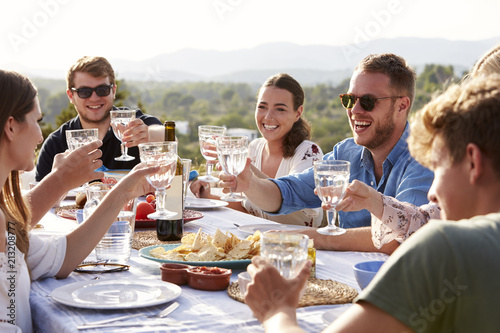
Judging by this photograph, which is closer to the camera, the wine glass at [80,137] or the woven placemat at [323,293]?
the woven placemat at [323,293]

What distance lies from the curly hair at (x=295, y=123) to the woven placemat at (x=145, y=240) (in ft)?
6.84

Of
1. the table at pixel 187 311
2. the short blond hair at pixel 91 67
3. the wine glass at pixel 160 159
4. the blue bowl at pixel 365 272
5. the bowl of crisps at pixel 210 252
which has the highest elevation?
the short blond hair at pixel 91 67

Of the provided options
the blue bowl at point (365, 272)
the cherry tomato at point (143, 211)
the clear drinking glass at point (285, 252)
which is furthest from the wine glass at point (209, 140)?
the clear drinking glass at point (285, 252)

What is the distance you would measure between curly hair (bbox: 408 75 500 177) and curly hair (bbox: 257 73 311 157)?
3.63 metres

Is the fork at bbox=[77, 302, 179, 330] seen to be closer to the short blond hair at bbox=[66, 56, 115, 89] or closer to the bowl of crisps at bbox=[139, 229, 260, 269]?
the bowl of crisps at bbox=[139, 229, 260, 269]

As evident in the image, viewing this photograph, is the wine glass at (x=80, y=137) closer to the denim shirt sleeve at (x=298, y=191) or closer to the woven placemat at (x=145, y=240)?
the woven placemat at (x=145, y=240)

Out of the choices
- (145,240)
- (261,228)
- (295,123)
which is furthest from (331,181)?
(295,123)

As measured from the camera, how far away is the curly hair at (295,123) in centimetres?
509

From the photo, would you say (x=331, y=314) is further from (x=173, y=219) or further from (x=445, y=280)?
(x=173, y=219)

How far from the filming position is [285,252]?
1646 millimetres

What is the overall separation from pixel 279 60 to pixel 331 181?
8774 cm

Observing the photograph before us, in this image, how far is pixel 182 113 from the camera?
42.7 metres

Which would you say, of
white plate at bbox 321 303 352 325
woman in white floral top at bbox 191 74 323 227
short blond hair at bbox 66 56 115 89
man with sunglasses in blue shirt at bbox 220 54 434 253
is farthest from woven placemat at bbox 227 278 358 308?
short blond hair at bbox 66 56 115 89

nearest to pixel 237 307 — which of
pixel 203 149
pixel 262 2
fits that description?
pixel 203 149
